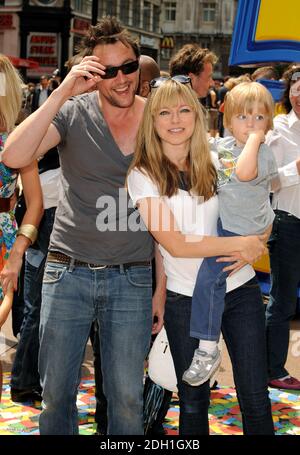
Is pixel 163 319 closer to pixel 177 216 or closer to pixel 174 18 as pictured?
pixel 177 216

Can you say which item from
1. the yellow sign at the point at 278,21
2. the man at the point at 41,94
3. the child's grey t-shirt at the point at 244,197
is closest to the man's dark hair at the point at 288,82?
the yellow sign at the point at 278,21

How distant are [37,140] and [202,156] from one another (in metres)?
0.70

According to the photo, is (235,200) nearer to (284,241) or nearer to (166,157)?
(166,157)

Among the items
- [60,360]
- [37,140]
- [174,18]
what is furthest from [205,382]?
[174,18]

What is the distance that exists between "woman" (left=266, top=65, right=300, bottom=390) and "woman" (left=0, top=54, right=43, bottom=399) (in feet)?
5.92

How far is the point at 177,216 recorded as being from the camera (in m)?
3.29

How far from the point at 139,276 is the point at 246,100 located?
89 cm

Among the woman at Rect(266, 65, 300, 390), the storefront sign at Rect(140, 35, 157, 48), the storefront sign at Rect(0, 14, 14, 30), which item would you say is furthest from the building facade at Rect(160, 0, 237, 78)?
the woman at Rect(266, 65, 300, 390)

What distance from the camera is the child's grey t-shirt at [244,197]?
3252 millimetres

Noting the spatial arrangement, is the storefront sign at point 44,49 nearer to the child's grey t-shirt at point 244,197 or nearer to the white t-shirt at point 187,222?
the child's grey t-shirt at point 244,197

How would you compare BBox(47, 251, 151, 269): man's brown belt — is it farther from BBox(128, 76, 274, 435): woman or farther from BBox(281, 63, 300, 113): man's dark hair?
BBox(281, 63, 300, 113): man's dark hair

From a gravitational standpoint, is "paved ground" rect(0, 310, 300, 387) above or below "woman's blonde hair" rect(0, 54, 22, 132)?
below

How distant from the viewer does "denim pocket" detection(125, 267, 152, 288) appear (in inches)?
130

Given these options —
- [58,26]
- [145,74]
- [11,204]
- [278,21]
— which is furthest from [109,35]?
[58,26]
